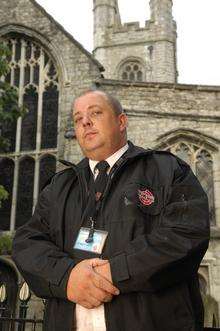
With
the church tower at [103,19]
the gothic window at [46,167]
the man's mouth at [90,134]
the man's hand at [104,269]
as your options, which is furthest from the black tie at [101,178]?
the church tower at [103,19]

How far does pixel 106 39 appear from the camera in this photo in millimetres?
37250

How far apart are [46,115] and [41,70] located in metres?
1.43

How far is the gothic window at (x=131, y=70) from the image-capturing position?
117ft

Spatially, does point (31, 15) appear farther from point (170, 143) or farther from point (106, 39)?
point (106, 39)

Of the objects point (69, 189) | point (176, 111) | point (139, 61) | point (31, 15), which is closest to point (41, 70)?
point (31, 15)

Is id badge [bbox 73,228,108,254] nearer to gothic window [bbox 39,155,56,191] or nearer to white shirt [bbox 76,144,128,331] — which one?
white shirt [bbox 76,144,128,331]

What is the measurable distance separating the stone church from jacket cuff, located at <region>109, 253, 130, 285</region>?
9.15 m

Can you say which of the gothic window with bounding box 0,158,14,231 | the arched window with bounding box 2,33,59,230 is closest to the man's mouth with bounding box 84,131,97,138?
the arched window with bounding box 2,33,59,230

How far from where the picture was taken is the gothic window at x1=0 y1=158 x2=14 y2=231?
41.8 ft

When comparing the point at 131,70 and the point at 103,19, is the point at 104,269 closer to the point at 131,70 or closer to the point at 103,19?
the point at 131,70

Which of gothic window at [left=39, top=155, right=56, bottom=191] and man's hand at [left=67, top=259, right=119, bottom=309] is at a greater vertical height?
gothic window at [left=39, top=155, right=56, bottom=191]

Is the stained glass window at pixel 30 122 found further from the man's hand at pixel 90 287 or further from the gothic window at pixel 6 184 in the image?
the man's hand at pixel 90 287

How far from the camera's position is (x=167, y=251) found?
2.09 metres

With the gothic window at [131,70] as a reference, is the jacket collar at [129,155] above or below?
below
